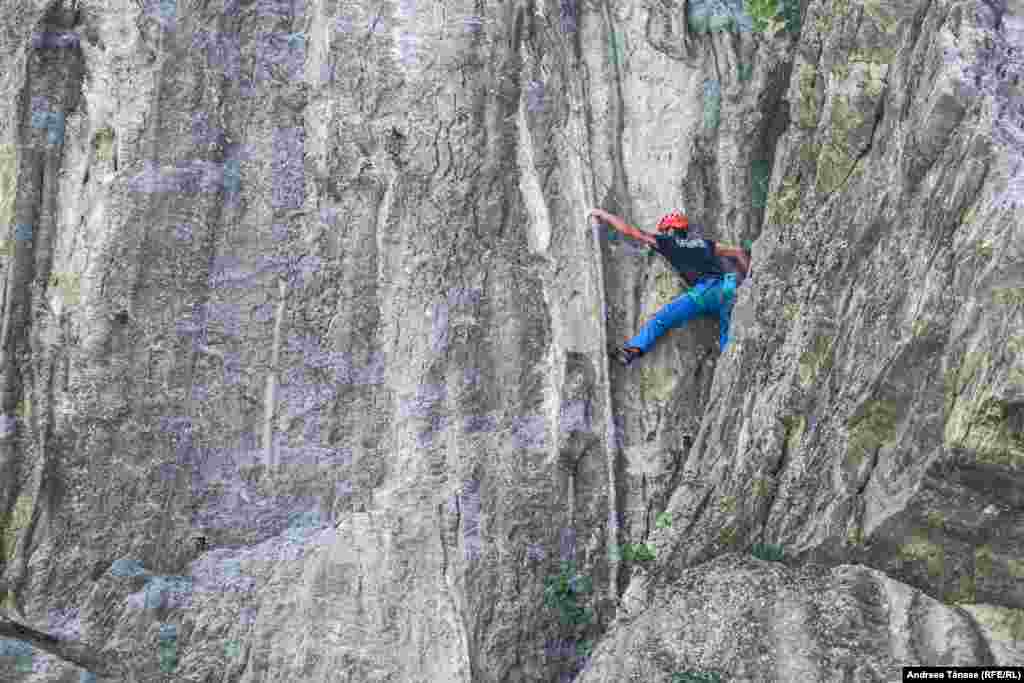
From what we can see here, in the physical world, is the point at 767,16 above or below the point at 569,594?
above

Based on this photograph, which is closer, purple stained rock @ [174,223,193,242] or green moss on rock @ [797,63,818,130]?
green moss on rock @ [797,63,818,130]

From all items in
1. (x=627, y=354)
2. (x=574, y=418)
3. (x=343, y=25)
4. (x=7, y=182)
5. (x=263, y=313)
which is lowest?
(x=574, y=418)

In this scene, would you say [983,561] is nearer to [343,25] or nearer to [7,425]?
[343,25]

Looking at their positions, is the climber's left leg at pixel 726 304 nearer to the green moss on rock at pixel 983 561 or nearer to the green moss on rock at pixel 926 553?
the green moss on rock at pixel 926 553

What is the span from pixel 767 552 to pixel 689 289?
339 cm

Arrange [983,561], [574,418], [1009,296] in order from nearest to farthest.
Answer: [1009,296]
[983,561]
[574,418]

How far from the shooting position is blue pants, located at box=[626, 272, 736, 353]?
480 inches

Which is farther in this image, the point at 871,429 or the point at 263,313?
the point at 263,313

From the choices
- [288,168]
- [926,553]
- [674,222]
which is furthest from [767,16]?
[926,553]

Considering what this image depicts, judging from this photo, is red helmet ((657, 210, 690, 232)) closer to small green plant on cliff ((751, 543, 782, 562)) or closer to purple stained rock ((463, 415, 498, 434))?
purple stained rock ((463, 415, 498, 434))

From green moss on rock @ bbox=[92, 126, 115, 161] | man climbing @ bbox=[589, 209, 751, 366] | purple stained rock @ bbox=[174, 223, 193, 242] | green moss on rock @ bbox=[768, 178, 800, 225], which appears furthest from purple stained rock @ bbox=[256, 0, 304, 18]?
green moss on rock @ bbox=[768, 178, 800, 225]

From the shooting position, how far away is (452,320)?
12.3 meters

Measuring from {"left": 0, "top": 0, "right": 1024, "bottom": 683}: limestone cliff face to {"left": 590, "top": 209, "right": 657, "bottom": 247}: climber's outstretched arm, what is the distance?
187 millimetres

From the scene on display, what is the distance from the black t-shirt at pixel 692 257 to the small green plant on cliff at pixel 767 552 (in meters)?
3.28
